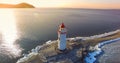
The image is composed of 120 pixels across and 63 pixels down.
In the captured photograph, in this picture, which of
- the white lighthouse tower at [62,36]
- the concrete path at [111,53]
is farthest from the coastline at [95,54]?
the white lighthouse tower at [62,36]

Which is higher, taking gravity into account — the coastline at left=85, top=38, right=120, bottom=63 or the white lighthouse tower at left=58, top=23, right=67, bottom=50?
the white lighthouse tower at left=58, top=23, right=67, bottom=50

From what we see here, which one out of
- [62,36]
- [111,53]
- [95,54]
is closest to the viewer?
[62,36]

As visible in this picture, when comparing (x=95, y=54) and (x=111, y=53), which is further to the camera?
(x=111, y=53)

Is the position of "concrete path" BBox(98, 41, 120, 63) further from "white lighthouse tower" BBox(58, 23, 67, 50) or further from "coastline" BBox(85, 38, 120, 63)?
"white lighthouse tower" BBox(58, 23, 67, 50)

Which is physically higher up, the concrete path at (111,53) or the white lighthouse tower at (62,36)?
the white lighthouse tower at (62,36)

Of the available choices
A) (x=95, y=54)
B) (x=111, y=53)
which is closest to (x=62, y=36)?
(x=95, y=54)

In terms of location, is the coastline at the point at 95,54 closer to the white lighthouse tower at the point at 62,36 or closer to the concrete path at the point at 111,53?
the concrete path at the point at 111,53

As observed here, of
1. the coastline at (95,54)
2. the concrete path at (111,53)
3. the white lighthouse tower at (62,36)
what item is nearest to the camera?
the concrete path at (111,53)

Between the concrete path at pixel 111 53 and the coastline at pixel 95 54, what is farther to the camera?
the coastline at pixel 95 54

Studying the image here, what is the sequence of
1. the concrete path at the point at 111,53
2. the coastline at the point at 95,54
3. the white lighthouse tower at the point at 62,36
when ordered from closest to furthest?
the concrete path at the point at 111,53, the coastline at the point at 95,54, the white lighthouse tower at the point at 62,36

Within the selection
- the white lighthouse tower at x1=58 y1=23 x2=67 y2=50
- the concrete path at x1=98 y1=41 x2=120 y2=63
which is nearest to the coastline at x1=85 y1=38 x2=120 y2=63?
the concrete path at x1=98 y1=41 x2=120 y2=63

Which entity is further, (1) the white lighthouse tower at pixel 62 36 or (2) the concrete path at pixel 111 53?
(1) the white lighthouse tower at pixel 62 36

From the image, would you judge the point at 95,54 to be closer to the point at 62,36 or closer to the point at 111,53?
the point at 111,53
